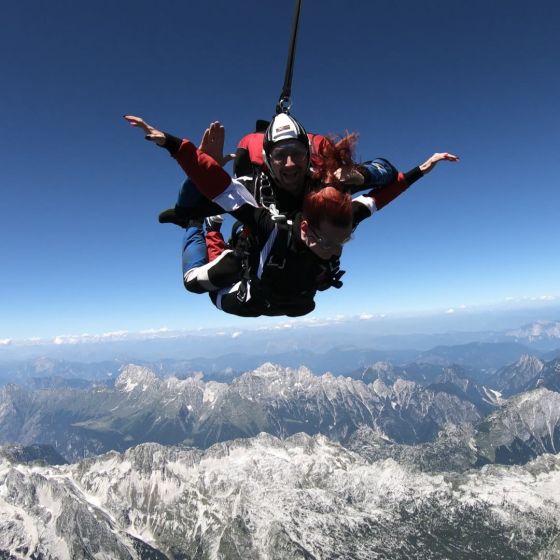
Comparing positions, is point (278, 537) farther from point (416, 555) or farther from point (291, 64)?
point (291, 64)

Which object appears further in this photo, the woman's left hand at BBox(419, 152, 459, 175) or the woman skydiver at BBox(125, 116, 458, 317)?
the woman's left hand at BBox(419, 152, 459, 175)

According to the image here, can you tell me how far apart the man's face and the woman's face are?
0.62m

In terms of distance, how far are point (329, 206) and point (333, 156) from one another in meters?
0.68

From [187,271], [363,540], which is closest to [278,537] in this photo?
[363,540]

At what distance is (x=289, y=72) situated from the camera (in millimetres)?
5078

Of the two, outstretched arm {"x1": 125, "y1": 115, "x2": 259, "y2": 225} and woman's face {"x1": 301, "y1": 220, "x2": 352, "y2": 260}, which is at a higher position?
outstretched arm {"x1": 125, "y1": 115, "x2": 259, "y2": 225}

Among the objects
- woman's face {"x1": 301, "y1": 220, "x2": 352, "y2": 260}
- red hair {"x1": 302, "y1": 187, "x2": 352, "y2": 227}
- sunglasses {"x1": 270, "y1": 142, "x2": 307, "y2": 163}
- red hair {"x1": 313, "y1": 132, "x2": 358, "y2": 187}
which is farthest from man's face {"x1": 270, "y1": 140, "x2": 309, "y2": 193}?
woman's face {"x1": 301, "y1": 220, "x2": 352, "y2": 260}

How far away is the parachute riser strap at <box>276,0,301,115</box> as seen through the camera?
16.3 feet

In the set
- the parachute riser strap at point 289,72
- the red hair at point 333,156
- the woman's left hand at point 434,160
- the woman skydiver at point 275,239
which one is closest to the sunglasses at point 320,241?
the woman skydiver at point 275,239

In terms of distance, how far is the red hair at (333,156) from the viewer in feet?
15.6

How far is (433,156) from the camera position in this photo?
24.6 ft

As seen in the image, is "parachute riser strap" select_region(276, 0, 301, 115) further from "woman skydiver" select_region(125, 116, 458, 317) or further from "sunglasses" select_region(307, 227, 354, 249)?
"sunglasses" select_region(307, 227, 354, 249)

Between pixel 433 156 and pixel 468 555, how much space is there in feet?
767

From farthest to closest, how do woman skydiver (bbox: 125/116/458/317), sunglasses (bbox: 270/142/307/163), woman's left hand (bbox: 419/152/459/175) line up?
woman's left hand (bbox: 419/152/459/175)
sunglasses (bbox: 270/142/307/163)
woman skydiver (bbox: 125/116/458/317)
